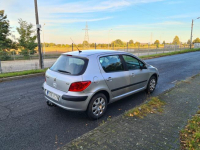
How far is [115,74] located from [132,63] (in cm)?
102

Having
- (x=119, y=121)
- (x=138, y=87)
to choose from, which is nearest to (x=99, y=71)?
(x=119, y=121)

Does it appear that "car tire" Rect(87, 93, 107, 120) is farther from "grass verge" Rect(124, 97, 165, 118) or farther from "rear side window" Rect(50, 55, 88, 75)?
"rear side window" Rect(50, 55, 88, 75)

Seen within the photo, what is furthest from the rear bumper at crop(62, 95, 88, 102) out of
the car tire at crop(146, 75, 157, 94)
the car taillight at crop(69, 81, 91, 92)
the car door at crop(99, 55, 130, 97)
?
the car tire at crop(146, 75, 157, 94)

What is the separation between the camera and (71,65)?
3.87 meters

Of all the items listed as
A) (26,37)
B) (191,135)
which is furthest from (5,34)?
(191,135)

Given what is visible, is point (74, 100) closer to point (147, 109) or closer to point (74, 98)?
point (74, 98)

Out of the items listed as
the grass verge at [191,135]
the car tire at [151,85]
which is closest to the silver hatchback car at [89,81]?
the car tire at [151,85]

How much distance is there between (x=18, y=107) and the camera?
15.1ft

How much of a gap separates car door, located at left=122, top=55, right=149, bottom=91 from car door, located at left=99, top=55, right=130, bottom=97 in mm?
210

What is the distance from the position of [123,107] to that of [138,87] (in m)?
0.90

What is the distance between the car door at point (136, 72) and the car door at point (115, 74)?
210mm

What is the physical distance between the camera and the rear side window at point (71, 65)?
3677 millimetres

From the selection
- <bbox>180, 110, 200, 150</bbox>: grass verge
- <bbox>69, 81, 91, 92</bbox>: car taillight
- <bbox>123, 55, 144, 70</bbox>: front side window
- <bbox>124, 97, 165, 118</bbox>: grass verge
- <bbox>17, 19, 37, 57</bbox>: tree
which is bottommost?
<bbox>180, 110, 200, 150</bbox>: grass verge

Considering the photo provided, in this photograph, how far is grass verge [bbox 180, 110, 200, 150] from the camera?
2.67 metres
